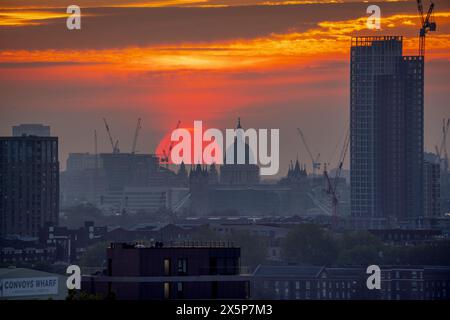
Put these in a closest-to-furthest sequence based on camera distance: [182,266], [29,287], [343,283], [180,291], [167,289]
Answer: 1. [180,291]
2. [167,289]
3. [182,266]
4. [29,287]
5. [343,283]

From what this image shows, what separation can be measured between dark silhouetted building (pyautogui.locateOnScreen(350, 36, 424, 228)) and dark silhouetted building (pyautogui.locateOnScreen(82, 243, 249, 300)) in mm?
115668

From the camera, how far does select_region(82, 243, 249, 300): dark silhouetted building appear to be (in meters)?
37.1

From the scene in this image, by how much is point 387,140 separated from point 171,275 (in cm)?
12532

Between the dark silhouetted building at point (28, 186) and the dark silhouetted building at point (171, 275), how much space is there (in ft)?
258

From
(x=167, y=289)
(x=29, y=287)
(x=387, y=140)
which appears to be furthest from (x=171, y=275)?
(x=387, y=140)

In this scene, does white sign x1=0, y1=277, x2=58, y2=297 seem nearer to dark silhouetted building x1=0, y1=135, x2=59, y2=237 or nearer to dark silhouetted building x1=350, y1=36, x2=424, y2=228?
dark silhouetted building x1=0, y1=135, x2=59, y2=237

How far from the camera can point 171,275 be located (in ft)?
125

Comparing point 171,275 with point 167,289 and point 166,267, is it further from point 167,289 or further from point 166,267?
point 166,267

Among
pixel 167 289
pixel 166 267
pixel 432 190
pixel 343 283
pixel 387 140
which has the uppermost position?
pixel 387 140

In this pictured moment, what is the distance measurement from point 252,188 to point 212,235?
37.2m

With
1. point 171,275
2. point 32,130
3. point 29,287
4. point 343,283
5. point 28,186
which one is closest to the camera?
point 171,275

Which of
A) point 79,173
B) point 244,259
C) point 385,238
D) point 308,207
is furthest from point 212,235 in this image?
point 308,207

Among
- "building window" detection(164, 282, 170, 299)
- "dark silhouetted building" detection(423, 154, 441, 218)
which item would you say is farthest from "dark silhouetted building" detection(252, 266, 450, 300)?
"dark silhouetted building" detection(423, 154, 441, 218)

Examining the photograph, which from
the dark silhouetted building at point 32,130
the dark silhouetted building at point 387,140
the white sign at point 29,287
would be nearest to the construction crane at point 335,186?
the dark silhouetted building at point 387,140
